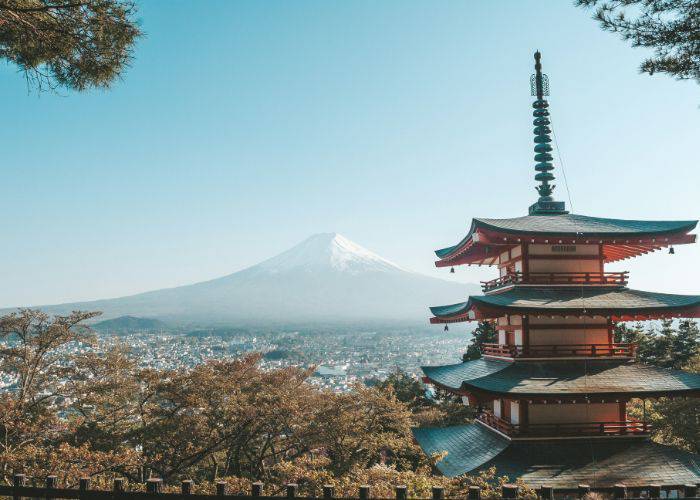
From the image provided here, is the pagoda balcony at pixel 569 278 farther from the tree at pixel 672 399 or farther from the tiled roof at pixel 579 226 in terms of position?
the tree at pixel 672 399

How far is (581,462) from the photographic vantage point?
435 inches

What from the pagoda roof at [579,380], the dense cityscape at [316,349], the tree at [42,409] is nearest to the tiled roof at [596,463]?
the pagoda roof at [579,380]

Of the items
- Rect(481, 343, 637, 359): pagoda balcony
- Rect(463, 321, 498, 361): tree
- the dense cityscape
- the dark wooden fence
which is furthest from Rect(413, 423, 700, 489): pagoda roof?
the dense cityscape

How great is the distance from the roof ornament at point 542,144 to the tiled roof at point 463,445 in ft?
20.2

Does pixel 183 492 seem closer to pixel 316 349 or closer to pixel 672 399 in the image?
pixel 672 399

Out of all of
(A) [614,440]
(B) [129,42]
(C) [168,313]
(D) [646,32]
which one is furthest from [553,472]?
(C) [168,313]

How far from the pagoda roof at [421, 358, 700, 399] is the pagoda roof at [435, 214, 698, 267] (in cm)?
286

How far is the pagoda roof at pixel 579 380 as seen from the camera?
11.2 meters

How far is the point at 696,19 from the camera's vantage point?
6.30 metres

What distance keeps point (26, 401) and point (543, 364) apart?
1653 cm

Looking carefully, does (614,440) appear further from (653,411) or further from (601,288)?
(653,411)

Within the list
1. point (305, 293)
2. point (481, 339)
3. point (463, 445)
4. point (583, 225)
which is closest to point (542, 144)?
point (583, 225)

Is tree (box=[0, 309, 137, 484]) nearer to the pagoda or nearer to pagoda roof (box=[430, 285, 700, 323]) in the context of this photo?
the pagoda

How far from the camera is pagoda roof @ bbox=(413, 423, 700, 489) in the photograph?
10422mm
